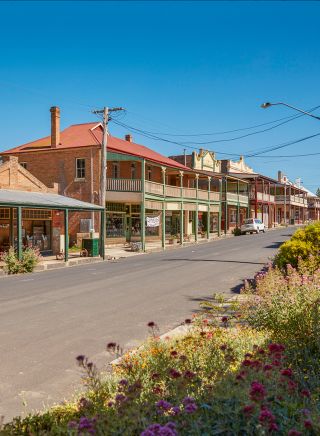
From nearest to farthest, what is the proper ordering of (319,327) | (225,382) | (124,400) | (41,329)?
(124,400) → (225,382) → (319,327) → (41,329)

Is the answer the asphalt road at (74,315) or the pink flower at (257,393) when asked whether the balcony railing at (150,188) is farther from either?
the pink flower at (257,393)

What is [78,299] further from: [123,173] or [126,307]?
[123,173]

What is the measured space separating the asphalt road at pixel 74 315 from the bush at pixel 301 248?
171 cm

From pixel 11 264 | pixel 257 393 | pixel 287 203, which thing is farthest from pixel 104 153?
pixel 287 203

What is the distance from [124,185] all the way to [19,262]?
47.0 ft

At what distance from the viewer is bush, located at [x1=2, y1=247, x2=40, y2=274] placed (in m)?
18.7

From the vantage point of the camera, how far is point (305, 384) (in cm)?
404

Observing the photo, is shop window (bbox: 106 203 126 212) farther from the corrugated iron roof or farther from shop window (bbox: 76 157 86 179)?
the corrugated iron roof

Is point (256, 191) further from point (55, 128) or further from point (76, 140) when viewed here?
point (55, 128)

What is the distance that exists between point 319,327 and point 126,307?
622 cm

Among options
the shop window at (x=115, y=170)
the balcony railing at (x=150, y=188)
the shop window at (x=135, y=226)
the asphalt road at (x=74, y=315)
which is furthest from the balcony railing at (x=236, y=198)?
the asphalt road at (x=74, y=315)

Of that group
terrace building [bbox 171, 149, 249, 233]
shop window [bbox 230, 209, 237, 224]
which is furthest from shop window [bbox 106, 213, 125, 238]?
shop window [bbox 230, 209, 237, 224]

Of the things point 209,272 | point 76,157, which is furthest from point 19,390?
point 76,157

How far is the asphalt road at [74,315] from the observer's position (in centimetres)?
573
